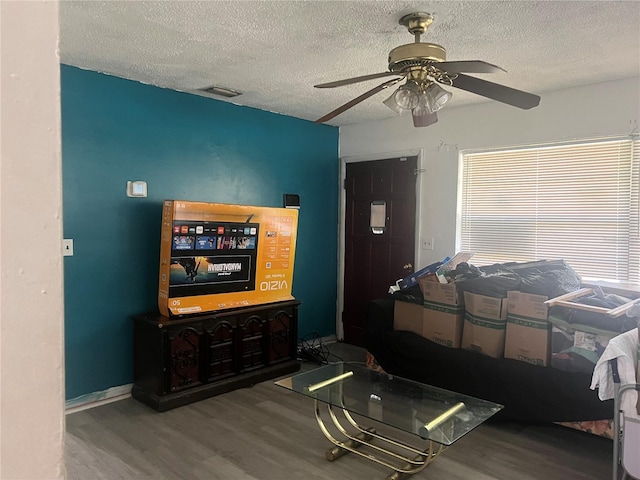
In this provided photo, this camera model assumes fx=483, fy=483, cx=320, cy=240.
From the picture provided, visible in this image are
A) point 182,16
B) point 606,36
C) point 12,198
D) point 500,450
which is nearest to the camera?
point 12,198

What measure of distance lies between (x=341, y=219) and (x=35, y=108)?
4.93 m

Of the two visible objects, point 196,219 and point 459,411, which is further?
point 196,219

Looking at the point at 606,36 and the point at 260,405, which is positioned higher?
the point at 606,36

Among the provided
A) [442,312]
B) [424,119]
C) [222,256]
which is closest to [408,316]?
[442,312]

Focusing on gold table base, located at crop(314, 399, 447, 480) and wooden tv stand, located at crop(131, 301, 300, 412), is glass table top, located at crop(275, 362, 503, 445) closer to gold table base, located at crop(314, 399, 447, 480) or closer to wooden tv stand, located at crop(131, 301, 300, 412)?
gold table base, located at crop(314, 399, 447, 480)

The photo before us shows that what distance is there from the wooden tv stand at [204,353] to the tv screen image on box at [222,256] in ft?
0.36

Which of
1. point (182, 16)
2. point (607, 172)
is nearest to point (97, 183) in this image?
point (182, 16)

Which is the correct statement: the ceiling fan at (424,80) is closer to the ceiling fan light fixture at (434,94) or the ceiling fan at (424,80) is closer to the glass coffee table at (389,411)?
the ceiling fan light fixture at (434,94)

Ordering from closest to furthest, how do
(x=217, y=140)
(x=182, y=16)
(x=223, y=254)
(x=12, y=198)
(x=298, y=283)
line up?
1. (x=12, y=198)
2. (x=182, y=16)
3. (x=223, y=254)
4. (x=217, y=140)
5. (x=298, y=283)

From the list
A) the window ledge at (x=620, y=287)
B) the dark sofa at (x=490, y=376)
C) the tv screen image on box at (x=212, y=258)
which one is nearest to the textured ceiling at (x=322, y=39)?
the tv screen image on box at (x=212, y=258)

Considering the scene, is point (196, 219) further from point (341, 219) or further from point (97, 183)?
point (341, 219)

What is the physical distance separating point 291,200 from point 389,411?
2682mm

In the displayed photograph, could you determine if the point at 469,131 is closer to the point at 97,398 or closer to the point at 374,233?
the point at 374,233

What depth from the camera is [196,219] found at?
3.69m
